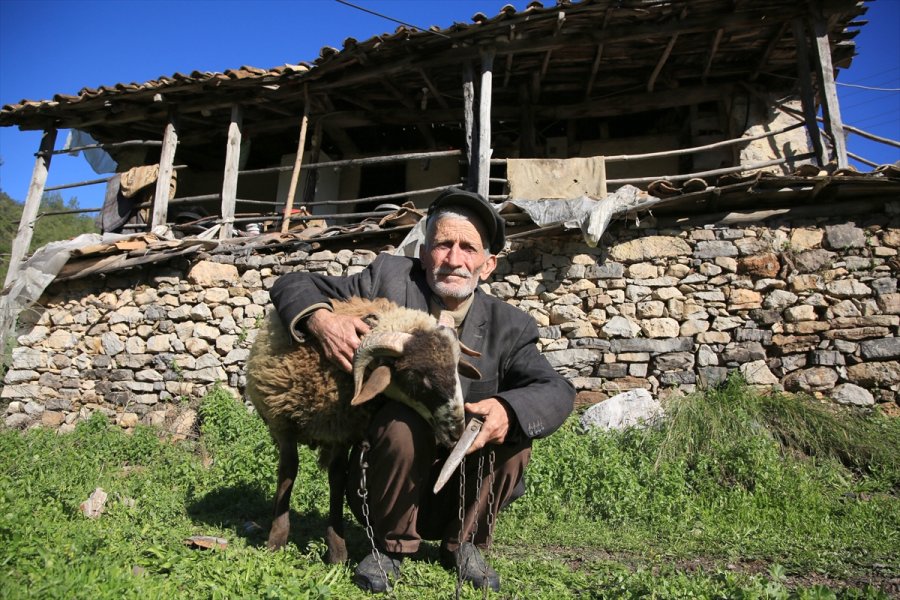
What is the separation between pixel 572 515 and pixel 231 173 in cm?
666

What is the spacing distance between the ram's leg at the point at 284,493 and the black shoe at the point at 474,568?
83 cm

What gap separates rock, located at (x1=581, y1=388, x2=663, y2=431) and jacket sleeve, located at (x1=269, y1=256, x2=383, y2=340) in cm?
316

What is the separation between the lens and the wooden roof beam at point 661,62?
6771mm

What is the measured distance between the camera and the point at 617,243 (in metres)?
6.34

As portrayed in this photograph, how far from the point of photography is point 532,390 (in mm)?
2422

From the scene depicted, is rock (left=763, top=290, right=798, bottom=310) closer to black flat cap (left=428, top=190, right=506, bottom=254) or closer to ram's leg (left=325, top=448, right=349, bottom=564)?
black flat cap (left=428, top=190, right=506, bottom=254)

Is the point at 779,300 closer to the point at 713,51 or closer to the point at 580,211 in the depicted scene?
the point at 580,211

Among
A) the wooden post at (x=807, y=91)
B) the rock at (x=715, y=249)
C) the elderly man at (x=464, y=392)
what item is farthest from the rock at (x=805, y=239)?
the elderly man at (x=464, y=392)

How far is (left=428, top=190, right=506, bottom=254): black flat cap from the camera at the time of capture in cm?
274

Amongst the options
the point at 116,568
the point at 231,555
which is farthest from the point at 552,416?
the point at 116,568

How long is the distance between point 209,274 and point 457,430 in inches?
240

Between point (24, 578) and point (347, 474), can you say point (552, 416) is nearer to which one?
point (347, 474)

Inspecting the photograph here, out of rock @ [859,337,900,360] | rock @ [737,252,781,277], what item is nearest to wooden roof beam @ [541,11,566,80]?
rock @ [737,252,781,277]

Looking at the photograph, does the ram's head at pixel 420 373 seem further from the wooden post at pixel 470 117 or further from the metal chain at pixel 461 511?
the wooden post at pixel 470 117
